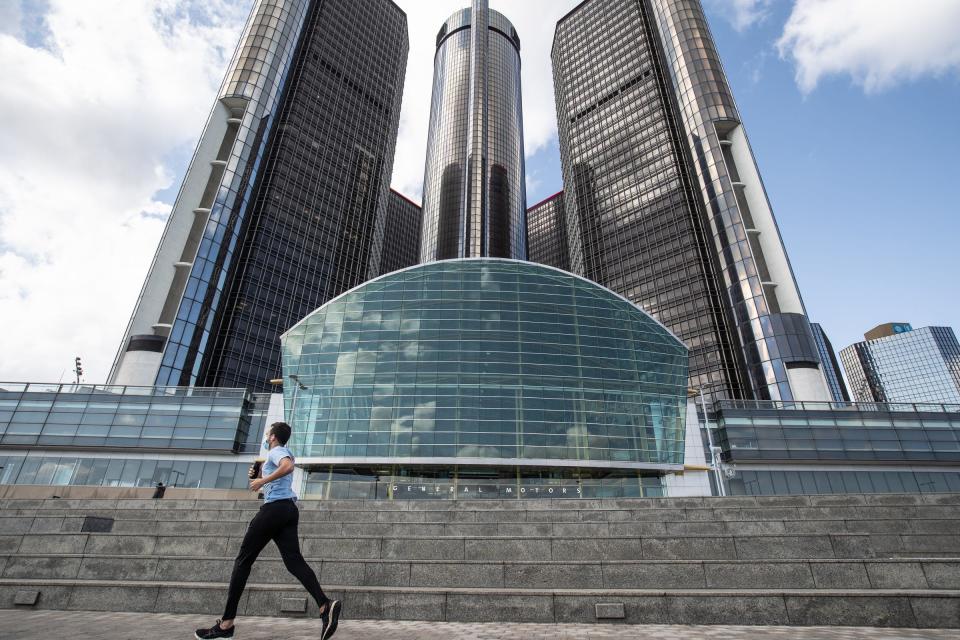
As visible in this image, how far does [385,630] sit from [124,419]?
4458cm

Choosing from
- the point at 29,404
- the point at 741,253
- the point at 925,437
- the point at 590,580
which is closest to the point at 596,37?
the point at 741,253

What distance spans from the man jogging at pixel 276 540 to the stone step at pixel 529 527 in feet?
17.4

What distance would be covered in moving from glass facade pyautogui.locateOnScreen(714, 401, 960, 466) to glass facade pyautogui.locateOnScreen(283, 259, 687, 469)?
22.4 ft

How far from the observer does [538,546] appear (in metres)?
8.95

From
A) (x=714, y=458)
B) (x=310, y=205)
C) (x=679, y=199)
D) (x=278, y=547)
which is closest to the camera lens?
(x=278, y=547)

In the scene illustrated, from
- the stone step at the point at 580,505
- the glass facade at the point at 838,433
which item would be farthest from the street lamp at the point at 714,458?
the stone step at the point at 580,505

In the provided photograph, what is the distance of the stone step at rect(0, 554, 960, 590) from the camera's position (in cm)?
667

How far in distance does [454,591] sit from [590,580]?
89.0 inches

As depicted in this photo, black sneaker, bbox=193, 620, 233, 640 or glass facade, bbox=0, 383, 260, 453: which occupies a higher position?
glass facade, bbox=0, 383, 260, 453

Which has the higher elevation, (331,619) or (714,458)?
(714,458)

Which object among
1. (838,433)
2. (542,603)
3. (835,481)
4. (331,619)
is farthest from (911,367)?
(331,619)

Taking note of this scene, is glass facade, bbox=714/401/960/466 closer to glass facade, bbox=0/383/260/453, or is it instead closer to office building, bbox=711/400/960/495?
office building, bbox=711/400/960/495

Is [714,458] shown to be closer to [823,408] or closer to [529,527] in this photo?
[823,408]

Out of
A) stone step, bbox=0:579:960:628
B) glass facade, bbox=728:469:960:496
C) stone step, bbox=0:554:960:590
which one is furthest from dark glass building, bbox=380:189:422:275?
stone step, bbox=0:579:960:628
